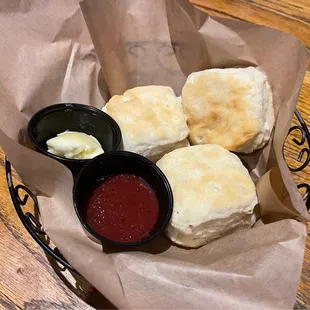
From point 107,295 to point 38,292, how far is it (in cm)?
34

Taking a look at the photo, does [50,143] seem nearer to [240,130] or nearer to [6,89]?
[6,89]

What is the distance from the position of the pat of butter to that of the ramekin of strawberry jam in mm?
97

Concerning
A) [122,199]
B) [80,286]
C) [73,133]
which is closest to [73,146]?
[73,133]

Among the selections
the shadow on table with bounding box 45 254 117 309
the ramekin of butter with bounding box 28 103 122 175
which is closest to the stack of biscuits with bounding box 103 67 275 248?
the ramekin of butter with bounding box 28 103 122 175

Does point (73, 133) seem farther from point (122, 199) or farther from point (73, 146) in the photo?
point (122, 199)

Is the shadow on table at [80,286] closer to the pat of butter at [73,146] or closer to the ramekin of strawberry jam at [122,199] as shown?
the ramekin of strawberry jam at [122,199]

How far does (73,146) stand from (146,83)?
45 cm

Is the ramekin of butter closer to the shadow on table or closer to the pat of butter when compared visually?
the pat of butter

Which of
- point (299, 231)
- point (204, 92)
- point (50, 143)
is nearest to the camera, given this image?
point (299, 231)

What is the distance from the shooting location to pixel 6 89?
53.5 inches

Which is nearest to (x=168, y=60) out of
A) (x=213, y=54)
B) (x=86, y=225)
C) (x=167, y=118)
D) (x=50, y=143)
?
(x=213, y=54)

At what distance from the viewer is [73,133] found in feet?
4.70

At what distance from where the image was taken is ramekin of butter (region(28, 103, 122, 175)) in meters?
1.36

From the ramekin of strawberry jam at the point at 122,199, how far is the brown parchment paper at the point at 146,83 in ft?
0.15
